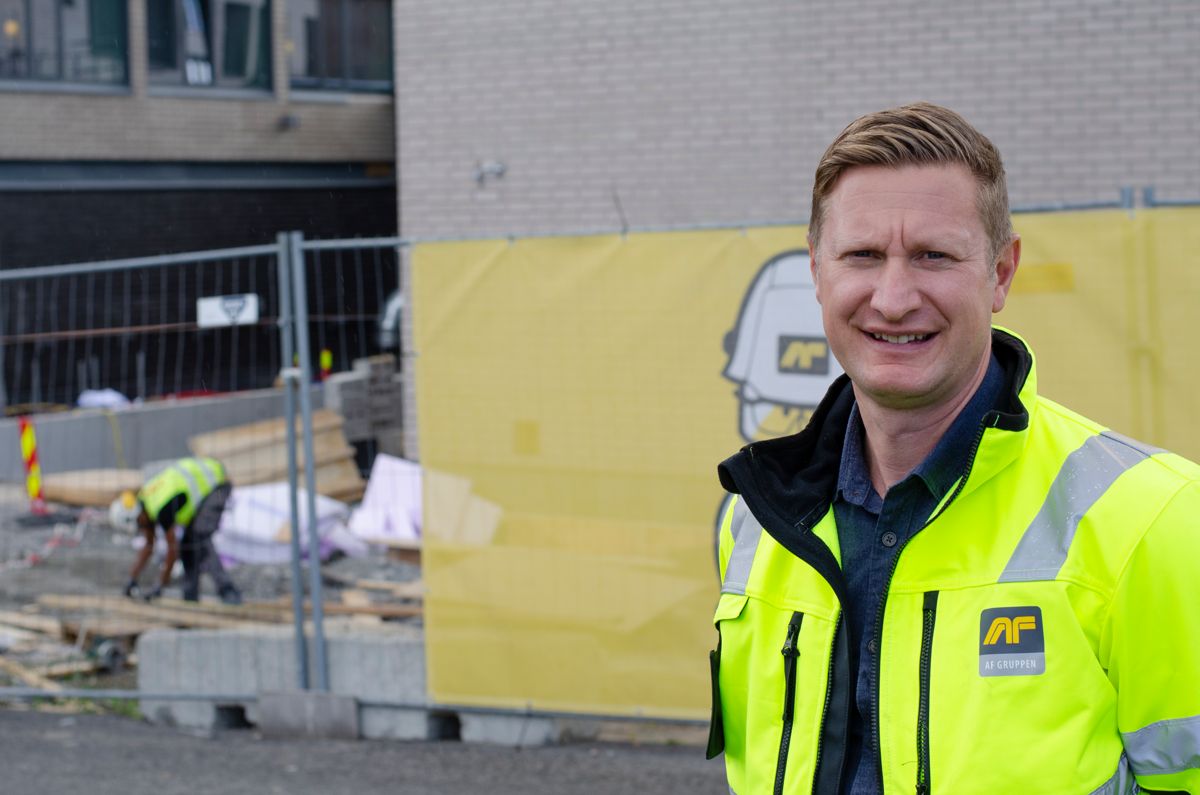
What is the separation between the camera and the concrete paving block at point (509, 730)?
256 inches

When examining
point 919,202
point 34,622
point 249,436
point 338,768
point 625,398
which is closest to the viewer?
point 919,202

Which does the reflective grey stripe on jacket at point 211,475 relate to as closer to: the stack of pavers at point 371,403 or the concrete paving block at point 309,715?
the stack of pavers at point 371,403

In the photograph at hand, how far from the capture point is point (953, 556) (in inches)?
75.7

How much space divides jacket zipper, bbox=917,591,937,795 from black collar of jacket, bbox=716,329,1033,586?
0.47 feet

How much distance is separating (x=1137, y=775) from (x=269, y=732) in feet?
19.0

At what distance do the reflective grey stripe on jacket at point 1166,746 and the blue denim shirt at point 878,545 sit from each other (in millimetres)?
345

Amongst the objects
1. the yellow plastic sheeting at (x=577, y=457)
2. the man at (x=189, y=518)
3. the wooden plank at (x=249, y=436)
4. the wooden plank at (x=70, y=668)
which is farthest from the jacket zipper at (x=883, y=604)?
the wooden plank at (x=249, y=436)

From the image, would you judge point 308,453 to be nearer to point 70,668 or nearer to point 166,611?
point 166,611

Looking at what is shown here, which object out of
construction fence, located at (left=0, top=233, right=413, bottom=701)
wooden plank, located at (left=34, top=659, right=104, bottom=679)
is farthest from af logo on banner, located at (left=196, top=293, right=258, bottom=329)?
wooden plank, located at (left=34, top=659, right=104, bottom=679)

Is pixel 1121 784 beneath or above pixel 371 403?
above

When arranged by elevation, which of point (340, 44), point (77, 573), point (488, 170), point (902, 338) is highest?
point (340, 44)

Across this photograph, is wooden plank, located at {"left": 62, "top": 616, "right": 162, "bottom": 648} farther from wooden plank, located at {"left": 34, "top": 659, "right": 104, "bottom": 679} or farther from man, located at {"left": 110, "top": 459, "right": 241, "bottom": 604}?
man, located at {"left": 110, "top": 459, "right": 241, "bottom": 604}

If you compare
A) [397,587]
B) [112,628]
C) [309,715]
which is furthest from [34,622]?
[309,715]

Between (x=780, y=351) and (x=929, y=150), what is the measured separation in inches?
153
